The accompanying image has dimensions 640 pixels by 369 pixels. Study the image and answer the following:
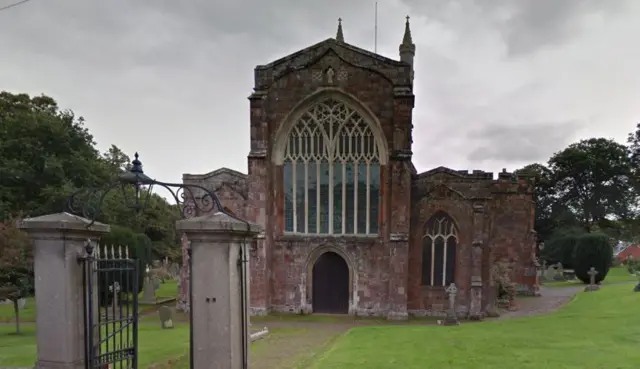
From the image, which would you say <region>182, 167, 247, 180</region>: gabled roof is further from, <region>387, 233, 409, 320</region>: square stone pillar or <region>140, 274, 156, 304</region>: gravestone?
<region>387, 233, 409, 320</region>: square stone pillar

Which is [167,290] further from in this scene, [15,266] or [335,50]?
[335,50]

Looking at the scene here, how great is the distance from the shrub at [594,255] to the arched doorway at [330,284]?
22.5 metres

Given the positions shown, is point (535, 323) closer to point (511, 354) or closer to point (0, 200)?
point (511, 354)

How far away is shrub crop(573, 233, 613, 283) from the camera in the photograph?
32844mm

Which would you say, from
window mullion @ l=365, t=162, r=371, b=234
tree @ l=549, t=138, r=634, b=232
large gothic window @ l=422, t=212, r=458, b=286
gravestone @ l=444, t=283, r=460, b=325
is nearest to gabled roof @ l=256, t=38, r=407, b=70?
window mullion @ l=365, t=162, r=371, b=234

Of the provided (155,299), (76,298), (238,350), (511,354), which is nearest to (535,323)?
(511,354)

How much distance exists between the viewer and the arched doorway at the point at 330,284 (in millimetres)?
20781

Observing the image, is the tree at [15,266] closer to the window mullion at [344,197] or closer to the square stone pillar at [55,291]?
the square stone pillar at [55,291]

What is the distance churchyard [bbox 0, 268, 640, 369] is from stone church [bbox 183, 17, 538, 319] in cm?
143

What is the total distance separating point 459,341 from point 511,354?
2077 mm

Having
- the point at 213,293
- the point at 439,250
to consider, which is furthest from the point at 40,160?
the point at 213,293

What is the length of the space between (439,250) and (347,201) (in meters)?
4.82

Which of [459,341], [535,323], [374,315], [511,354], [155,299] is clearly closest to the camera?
[511,354]

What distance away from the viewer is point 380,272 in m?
20.2
